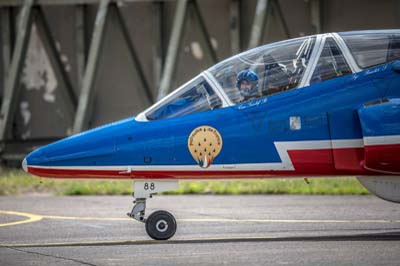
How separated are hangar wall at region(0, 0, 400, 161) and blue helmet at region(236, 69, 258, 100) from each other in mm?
10433

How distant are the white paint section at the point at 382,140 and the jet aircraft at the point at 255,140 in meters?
0.01

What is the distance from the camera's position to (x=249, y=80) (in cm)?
1418

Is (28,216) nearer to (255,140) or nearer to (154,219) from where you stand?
(154,219)

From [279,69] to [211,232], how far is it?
7.23 ft

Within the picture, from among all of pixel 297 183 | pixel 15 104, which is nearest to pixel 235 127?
pixel 297 183

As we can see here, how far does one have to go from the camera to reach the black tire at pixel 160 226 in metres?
14.0

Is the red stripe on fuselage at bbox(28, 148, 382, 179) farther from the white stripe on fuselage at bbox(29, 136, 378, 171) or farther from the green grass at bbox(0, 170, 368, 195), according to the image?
the green grass at bbox(0, 170, 368, 195)

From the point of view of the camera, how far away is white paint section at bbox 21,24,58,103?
1070 inches

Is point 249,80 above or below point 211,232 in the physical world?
above

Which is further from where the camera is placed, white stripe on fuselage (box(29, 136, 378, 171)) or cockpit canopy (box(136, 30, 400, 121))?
cockpit canopy (box(136, 30, 400, 121))

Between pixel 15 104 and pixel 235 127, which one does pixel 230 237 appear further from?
pixel 15 104

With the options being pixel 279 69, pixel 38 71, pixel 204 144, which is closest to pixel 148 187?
pixel 204 144

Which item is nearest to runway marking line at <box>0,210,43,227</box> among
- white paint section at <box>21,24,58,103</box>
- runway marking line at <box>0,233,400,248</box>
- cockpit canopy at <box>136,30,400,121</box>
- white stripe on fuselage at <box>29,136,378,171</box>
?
runway marking line at <box>0,233,400,248</box>

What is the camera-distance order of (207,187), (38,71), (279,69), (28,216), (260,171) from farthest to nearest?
(38,71), (207,187), (28,216), (279,69), (260,171)
